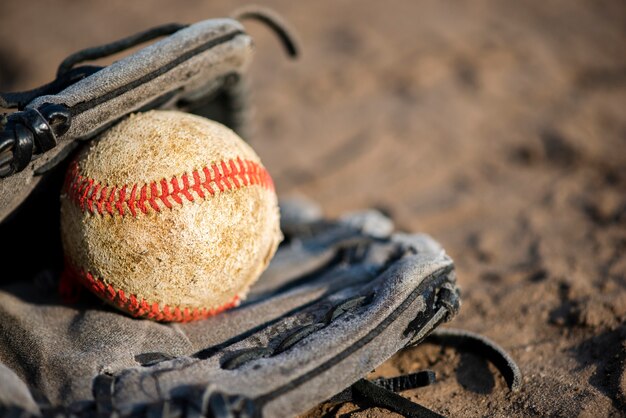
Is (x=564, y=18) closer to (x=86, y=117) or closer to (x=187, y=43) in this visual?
(x=187, y=43)

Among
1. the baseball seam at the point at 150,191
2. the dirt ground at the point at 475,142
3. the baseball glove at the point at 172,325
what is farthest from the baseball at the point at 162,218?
the dirt ground at the point at 475,142

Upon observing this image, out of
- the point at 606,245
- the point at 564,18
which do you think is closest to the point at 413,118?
the point at 606,245

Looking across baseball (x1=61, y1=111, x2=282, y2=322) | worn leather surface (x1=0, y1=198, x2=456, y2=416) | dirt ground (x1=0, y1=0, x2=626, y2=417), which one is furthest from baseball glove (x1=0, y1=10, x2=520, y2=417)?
dirt ground (x1=0, y1=0, x2=626, y2=417)

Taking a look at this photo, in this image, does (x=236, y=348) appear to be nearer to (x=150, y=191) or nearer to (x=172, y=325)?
(x=172, y=325)

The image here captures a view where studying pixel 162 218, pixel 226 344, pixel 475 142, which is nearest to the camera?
pixel 162 218

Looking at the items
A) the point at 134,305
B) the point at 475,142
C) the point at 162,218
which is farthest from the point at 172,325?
the point at 475,142

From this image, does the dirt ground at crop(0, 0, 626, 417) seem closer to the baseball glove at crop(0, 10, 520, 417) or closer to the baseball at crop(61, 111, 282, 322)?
the baseball glove at crop(0, 10, 520, 417)

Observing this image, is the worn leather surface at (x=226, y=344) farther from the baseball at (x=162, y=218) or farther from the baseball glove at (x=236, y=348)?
the baseball at (x=162, y=218)
